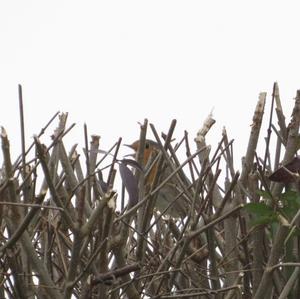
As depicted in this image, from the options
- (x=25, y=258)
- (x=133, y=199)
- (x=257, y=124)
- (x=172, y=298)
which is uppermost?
(x=257, y=124)

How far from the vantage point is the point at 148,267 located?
2.08 metres

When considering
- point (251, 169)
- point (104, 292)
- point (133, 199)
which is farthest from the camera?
point (251, 169)

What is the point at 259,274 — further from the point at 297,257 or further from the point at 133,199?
the point at 133,199

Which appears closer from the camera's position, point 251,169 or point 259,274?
point 259,274

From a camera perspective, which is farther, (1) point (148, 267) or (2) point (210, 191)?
(1) point (148, 267)

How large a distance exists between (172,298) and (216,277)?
0.77ft

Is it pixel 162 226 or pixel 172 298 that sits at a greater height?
pixel 162 226

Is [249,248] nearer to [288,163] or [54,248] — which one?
[288,163]

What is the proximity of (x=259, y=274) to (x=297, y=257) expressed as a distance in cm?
11

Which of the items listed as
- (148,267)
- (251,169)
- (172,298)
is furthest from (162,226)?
(172,298)

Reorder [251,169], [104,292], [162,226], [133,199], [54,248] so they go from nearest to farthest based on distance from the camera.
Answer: [104,292] < [133,199] < [251,169] < [54,248] < [162,226]

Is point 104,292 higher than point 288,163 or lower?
lower

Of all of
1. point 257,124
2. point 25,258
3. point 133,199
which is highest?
point 257,124

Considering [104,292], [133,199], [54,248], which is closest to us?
[104,292]
